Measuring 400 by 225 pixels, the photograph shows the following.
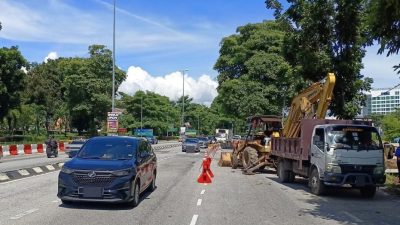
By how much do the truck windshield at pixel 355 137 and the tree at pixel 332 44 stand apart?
7.01m

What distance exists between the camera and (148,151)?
14930 mm

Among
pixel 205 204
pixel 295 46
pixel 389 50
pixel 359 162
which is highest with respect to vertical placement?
pixel 295 46

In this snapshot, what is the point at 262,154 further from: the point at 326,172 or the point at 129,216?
the point at 129,216

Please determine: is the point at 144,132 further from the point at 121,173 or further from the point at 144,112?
the point at 121,173

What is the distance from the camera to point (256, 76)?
4866cm

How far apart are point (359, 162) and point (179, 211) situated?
6.26 m

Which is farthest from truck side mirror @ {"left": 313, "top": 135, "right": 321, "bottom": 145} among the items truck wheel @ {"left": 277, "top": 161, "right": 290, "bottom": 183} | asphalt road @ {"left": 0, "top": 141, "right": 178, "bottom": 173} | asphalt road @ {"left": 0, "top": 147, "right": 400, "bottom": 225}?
asphalt road @ {"left": 0, "top": 141, "right": 178, "bottom": 173}

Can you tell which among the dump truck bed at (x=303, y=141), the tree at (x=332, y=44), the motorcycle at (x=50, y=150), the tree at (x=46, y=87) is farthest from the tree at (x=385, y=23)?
the tree at (x=46, y=87)

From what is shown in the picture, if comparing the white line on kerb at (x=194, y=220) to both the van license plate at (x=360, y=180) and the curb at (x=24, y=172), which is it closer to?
the van license plate at (x=360, y=180)

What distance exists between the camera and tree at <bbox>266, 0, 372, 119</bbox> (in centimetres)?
2241

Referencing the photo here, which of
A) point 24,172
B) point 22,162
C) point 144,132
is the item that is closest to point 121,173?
point 24,172

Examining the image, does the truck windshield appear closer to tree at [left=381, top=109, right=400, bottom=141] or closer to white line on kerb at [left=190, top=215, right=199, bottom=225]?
white line on kerb at [left=190, top=215, right=199, bottom=225]

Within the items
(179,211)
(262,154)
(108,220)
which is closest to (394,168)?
(262,154)

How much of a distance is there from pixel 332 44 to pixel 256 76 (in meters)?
25.5
